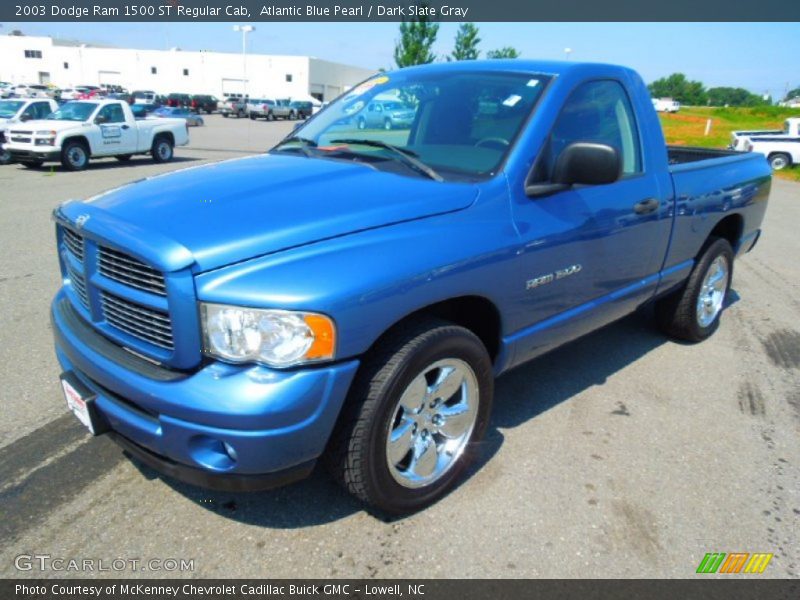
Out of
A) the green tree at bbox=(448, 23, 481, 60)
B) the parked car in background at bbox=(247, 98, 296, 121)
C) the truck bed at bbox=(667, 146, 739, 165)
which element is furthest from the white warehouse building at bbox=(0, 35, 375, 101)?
the truck bed at bbox=(667, 146, 739, 165)

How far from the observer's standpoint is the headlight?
80.7 inches

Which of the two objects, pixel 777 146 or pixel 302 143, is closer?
pixel 302 143

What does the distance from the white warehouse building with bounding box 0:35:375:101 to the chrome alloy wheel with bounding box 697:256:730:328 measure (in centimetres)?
7522

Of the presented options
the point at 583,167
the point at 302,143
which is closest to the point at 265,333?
the point at 583,167

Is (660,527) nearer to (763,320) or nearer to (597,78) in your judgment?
(597,78)

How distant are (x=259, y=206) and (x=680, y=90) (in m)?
140

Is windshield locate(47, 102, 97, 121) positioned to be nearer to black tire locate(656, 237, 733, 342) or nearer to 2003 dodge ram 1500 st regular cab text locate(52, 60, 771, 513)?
2003 dodge ram 1500 st regular cab text locate(52, 60, 771, 513)

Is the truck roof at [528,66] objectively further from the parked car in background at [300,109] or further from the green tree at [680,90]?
the green tree at [680,90]

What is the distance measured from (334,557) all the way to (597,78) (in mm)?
2818

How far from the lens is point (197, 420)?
2055 millimetres

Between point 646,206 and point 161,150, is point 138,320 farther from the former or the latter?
point 161,150

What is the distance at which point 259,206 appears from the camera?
2395 millimetres
